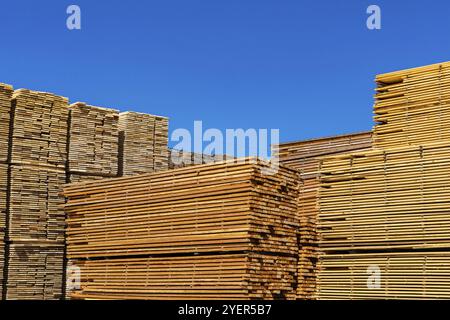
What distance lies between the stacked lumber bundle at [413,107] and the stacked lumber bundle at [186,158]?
7.57m

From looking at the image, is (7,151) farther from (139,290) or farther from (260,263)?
(260,263)

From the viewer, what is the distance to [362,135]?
15953 mm

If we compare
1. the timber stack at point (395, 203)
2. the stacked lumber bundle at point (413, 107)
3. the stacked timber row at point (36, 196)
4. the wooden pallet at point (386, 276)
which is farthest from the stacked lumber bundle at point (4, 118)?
the stacked lumber bundle at point (413, 107)

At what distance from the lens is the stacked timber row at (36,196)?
15.0m

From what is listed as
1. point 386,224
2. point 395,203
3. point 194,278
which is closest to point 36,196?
point 194,278

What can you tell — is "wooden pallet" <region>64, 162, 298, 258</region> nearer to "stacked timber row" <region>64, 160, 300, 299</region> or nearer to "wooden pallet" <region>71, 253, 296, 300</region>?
"stacked timber row" <region>64, 160, 300, 299</region>

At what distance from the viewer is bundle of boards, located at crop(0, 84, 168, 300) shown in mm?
14961

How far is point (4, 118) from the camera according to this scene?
14984mm

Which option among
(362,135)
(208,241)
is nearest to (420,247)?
(208,241)

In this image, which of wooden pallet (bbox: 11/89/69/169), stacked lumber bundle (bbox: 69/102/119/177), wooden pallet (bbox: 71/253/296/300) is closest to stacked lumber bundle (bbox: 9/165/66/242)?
wooden pallet (bbox: 11/89/69/169)

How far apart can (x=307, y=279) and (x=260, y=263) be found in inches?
60.1

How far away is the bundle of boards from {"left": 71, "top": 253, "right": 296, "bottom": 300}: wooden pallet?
47.7 inches

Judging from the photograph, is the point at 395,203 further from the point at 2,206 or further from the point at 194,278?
the point at 2,206

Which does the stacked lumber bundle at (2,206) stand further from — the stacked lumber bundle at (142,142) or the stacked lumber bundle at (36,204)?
the stacked lumber bundle at (142,142)
